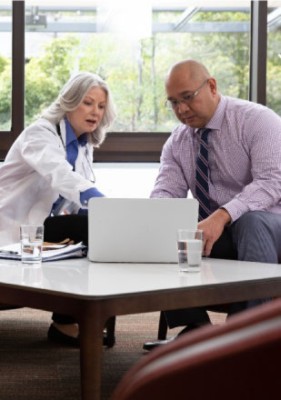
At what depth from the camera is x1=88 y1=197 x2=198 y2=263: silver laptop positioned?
217cm

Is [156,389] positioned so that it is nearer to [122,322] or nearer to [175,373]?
[175,373]

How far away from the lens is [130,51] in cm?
474

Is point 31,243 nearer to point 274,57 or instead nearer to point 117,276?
point 117,276

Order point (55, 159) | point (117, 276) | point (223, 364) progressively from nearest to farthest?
1. point (223, 364)
2. point (117, 276)
3. point (55, 159)

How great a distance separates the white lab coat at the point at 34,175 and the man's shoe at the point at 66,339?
0.43 meters

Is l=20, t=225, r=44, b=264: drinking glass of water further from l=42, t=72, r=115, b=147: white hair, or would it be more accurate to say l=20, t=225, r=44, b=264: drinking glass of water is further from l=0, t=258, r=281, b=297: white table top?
l=42, t=72, r=115, b=147: white hair

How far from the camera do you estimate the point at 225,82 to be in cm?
481

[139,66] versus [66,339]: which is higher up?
[139,66]

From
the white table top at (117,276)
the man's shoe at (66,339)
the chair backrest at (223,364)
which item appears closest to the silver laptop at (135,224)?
the white table top at (117,276)

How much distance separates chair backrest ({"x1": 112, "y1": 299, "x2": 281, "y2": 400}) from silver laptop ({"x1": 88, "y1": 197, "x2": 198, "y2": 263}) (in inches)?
69.7

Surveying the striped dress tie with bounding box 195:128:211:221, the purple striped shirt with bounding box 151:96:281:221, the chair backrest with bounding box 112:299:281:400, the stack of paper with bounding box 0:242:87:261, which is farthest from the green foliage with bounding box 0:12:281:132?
the chair backrest with bounding box 112:299:281:400

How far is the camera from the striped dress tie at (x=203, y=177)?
295 cm

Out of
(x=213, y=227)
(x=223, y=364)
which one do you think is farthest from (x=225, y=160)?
(x=223, y=364)

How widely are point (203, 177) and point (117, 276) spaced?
116 cm
